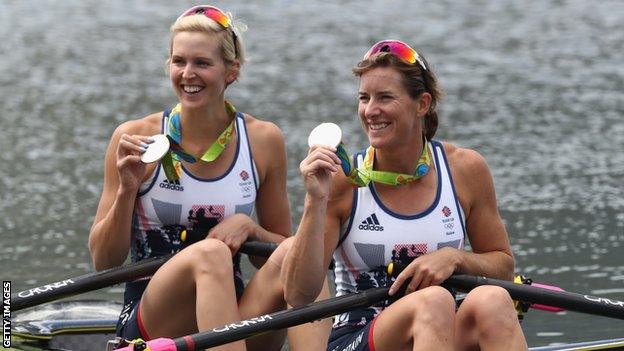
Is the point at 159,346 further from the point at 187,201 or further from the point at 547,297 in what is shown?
the point at 547,297

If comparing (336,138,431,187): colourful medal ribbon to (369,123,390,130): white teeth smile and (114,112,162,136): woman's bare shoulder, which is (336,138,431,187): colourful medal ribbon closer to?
(369,123,390,130): white teeth smile

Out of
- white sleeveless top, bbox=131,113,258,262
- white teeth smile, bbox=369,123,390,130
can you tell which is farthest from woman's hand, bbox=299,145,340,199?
white sleeveless top, bbox=131,113,258,262

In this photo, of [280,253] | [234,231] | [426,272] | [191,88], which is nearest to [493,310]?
[426,272]

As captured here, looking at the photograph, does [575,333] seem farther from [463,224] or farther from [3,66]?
[3,66]

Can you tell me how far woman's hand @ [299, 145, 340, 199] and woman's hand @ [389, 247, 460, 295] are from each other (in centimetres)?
41

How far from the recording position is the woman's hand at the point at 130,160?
578cm

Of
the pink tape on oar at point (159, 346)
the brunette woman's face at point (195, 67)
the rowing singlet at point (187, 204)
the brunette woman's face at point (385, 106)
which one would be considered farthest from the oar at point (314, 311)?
the brunette woman's face at point (195, 67)

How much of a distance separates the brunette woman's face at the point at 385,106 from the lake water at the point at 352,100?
2089 mm

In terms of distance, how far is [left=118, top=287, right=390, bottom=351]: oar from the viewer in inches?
210

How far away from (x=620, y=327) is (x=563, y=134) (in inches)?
209

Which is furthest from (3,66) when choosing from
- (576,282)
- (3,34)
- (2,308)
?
(2,308)

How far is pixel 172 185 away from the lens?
6109 mm

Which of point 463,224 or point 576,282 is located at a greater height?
point 463,224

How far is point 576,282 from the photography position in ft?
27.8
